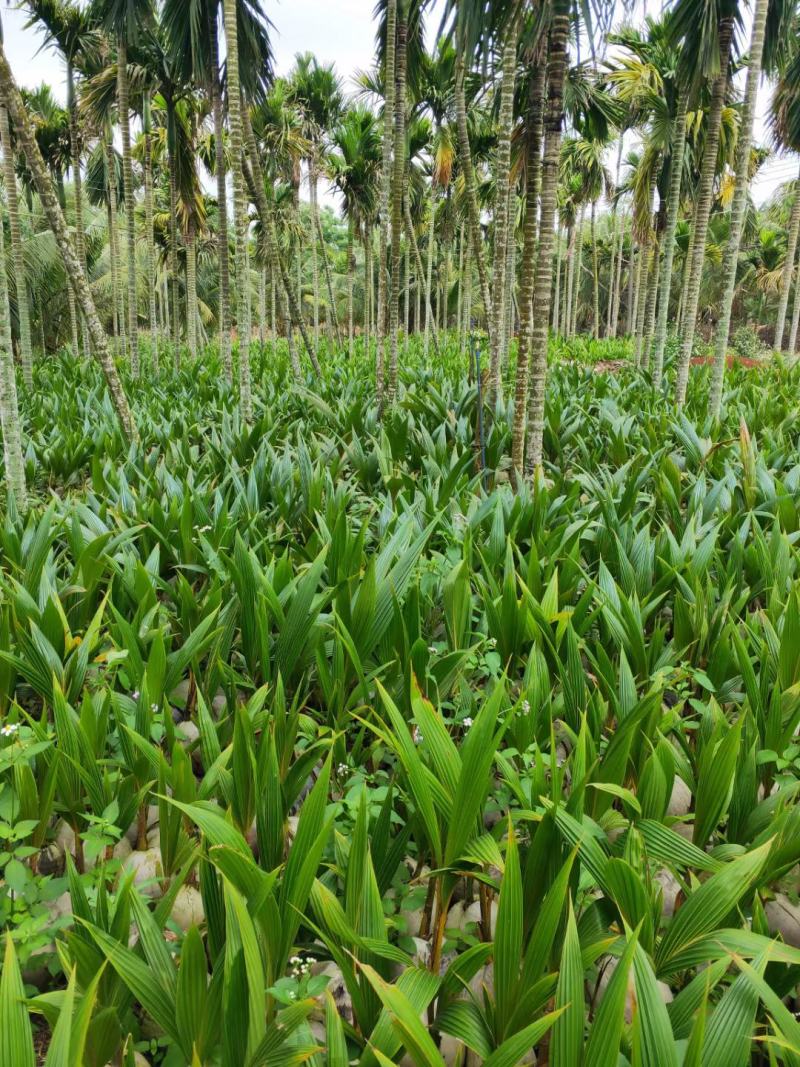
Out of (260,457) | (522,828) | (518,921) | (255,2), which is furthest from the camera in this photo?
(255,2)

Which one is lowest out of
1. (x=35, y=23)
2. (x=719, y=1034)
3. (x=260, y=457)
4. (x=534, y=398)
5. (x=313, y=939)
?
(x=313, y=939)

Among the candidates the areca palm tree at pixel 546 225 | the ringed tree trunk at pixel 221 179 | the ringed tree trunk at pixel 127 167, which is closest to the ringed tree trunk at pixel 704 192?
the areca palm tree at pixel 546 225

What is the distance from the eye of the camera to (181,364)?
1505cm

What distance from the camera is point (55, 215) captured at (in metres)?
5.27

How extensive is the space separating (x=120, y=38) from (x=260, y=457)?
310 inches

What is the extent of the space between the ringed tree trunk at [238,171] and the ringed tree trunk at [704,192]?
5184 mm

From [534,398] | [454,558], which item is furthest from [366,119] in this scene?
[454,558]

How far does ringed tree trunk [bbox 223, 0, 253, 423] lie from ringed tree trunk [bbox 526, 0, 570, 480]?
11.0 ft

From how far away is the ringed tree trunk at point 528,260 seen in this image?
5.89 m

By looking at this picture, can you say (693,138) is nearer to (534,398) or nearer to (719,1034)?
(534,398)

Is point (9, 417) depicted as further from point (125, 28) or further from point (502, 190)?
point (125, 28)

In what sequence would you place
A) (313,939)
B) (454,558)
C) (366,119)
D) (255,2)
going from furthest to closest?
(366,119) < (255,2) < (454,558) < (313,939)

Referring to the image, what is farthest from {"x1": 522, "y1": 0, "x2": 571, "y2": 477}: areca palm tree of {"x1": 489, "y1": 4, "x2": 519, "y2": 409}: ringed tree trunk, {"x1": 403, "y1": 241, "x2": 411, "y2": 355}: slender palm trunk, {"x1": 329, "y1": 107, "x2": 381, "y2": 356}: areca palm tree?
{"x1": 329, "y1": 107, "x2": 381, "y2": 356}: areca palm tree

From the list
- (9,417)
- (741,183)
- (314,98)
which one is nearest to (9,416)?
(9,417)
